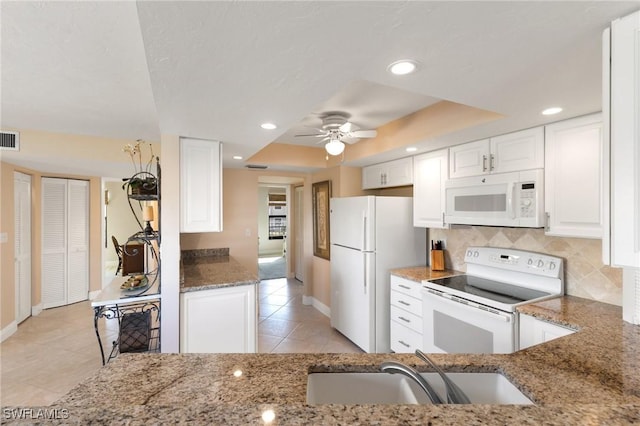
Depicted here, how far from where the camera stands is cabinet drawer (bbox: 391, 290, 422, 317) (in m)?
2.84

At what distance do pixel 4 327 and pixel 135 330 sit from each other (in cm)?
206

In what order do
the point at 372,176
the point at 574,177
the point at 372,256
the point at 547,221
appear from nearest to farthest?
the point at 574,177 → the point at 547,221 → the point at 372,256 → the point at 372,176

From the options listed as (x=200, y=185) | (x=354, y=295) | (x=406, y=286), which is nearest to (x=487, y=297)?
(x=406, y=286)

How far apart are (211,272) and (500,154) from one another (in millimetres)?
2904

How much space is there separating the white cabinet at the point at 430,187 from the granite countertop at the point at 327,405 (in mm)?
1738

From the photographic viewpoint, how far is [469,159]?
269 cm

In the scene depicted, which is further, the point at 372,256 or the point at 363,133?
the point at 372,256

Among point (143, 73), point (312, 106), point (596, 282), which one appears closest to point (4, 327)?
point (143, 73)

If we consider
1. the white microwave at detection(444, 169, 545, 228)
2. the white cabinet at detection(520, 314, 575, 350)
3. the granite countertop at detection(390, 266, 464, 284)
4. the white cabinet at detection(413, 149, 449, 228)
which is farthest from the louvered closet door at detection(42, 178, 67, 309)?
the white cabinet at detection(520, 314, 575, 350)

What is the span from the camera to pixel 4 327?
3582mm

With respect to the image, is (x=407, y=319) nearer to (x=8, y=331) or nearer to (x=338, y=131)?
(x=338, y=131)

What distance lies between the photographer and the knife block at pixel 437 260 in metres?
3.20

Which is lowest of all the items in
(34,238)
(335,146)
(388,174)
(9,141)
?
(34,238)

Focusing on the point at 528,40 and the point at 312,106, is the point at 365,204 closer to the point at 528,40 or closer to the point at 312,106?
the point at 312,106
